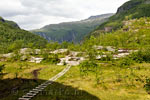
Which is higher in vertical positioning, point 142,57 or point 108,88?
point 142,57

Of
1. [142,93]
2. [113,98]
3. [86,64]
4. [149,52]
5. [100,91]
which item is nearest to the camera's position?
[113,98]

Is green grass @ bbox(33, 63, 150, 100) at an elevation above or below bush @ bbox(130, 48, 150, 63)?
below

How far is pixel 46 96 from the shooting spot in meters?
30.9

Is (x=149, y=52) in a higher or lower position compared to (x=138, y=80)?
higher

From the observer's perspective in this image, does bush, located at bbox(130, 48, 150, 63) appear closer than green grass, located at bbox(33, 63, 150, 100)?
No

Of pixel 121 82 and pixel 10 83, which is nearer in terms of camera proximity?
pixel 121 82

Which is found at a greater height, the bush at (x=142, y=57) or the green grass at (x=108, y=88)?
the bush at (x=142, y=57)

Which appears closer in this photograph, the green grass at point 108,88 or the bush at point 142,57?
the green grass at point 108,88

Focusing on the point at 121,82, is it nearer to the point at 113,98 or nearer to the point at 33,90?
the point at 113,98

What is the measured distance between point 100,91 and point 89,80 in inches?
364

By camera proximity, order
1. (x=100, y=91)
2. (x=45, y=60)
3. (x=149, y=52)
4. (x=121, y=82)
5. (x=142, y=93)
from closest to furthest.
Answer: (x=142, y=93) < (x=100, y=91) < (x=121, y=82) < (x=149, y=52) < (x=45, y=60)

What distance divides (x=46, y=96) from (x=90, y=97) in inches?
431

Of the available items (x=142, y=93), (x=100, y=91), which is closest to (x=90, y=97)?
(x=100, y=91)

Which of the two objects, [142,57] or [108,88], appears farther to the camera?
[142,57]
